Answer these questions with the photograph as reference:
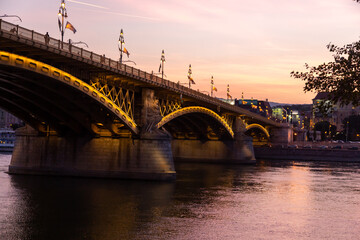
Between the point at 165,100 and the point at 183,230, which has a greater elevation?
the point at 165,100

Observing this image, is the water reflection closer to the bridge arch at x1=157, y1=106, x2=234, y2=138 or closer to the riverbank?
the bridge arch at x1=157, y1=106, x2=234, y2=138

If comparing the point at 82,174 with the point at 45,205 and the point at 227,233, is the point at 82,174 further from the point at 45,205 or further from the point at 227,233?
the point at 227,233

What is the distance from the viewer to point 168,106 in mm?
64625

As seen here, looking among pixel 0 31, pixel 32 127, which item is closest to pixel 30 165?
pixel 32 127

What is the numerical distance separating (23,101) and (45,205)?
1480 cm

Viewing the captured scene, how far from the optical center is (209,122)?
85812 mm

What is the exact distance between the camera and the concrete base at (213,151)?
9225 cm

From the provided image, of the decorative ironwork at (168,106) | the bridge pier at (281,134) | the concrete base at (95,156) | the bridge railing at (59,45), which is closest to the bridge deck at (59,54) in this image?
the bridge railing at (59,45)

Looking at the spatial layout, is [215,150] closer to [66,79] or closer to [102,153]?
[102,153]

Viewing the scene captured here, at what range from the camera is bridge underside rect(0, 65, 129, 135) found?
41.0 m

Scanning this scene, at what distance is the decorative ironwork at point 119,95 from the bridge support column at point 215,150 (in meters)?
38.2

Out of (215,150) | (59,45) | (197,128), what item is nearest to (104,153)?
(59,45)

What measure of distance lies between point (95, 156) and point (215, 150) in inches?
1690

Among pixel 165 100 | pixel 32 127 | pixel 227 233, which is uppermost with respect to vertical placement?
pixel 165 100
